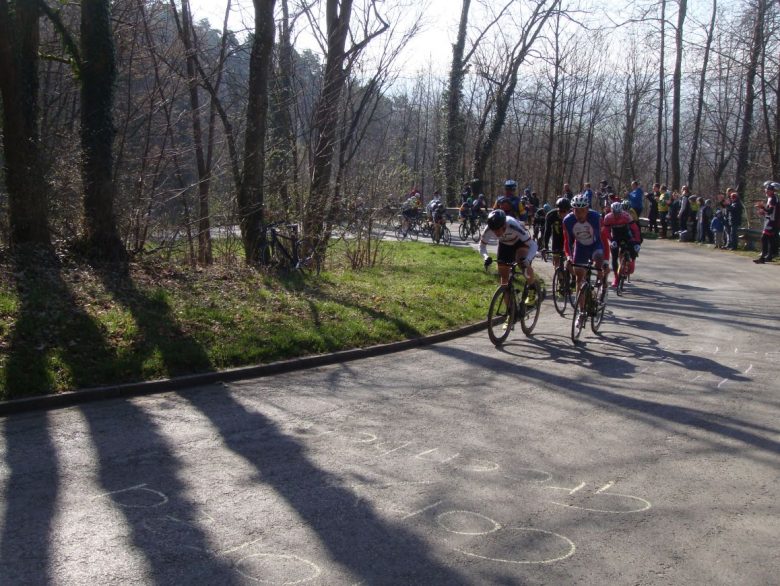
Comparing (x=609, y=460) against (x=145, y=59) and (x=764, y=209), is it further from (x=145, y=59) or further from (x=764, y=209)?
(x=764, y=209)

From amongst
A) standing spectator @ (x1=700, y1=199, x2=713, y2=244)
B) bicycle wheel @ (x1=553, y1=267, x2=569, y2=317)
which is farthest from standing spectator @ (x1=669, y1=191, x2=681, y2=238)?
bicycle wheel @ (x1=553, y1=267, x2=569, y2=317)

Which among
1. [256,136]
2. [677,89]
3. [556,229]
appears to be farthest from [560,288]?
[677,89]

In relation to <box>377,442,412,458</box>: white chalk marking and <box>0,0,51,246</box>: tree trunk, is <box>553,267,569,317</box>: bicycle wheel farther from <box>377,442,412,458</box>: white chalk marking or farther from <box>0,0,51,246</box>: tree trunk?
<box>0,0,51,246</box>: tree trunk

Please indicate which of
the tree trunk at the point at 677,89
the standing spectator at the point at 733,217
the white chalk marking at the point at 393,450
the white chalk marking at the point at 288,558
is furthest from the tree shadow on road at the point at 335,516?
the tree trunk at the point at 677,89

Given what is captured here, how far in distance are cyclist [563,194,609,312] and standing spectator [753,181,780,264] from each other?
11.5m

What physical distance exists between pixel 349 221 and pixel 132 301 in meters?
8.04

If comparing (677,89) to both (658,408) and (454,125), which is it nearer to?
(454,125)

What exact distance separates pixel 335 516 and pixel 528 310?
24.8 ft

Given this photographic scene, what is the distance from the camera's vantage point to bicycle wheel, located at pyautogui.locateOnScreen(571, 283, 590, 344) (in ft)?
37.2

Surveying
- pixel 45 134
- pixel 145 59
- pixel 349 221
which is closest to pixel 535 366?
pixel 349 221

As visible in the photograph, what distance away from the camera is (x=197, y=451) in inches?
242

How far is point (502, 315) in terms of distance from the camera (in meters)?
11.3

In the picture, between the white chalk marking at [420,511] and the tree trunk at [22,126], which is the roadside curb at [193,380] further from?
the tree trunk at [22,126]

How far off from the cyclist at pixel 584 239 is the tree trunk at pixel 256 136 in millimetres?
6360
